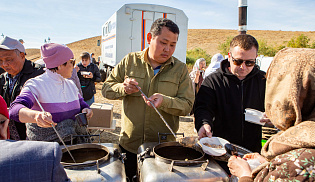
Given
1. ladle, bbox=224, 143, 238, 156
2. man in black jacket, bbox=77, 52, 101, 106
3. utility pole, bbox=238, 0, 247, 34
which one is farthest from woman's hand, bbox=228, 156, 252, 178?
man in black jacket, bbox=77, 52, 101, 106

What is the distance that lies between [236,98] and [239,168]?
98 cm

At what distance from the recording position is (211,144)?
1.76 m

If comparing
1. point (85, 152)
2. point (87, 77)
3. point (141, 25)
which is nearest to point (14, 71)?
point (85, 152)

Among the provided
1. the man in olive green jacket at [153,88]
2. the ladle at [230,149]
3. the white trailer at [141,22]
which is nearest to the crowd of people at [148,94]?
the man in olive green jacket at [153,88]

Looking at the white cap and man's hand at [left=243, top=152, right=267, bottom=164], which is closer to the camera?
man's hand at [left=243, top=152, right=267, bottom=164]

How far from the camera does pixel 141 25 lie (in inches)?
314

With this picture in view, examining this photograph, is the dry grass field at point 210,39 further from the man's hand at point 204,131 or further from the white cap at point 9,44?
the man's hand at point 204,131

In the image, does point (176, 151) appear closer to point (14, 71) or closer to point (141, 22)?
point (14, 71)

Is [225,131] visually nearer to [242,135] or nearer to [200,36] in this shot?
[242,135]

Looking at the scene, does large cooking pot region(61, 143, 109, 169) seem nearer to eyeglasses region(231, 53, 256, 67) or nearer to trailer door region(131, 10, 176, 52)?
eyeglasses region(231, 53, 256, 67)

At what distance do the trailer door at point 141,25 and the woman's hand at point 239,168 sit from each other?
7025mm

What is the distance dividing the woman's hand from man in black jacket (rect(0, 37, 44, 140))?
215cm

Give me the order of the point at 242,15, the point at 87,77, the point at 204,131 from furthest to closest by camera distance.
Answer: the point at 87,77 → the point at 242,15 → the point at 204,131

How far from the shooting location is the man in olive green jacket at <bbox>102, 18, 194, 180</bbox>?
1.98 m
